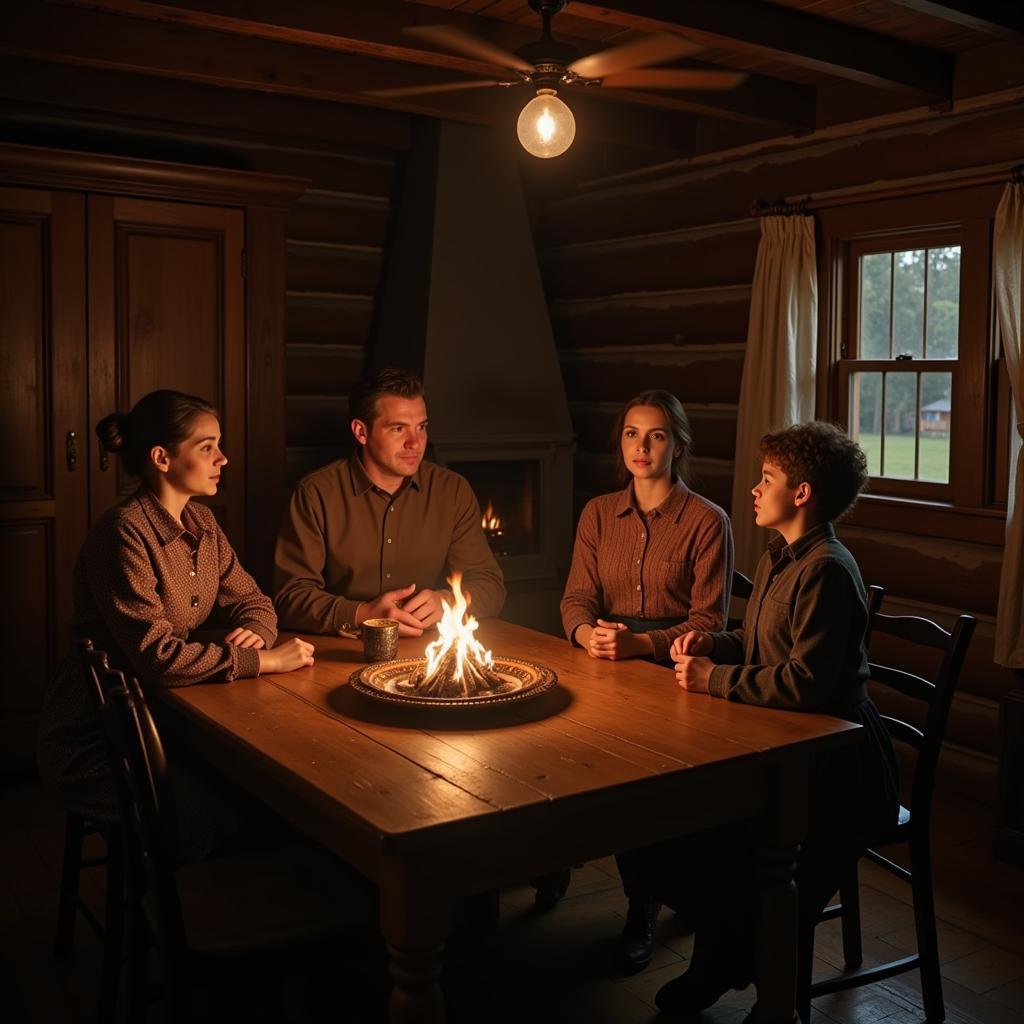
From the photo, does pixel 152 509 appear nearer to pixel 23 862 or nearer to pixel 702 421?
pixel 23 862

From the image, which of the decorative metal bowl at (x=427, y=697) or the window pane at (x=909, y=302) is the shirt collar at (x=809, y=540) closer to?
the decorative metal bowl at (x=427, y=697)

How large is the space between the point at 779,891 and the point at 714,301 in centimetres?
358

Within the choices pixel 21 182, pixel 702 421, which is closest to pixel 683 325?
pixel 702 421

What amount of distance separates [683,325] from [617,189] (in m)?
0.86

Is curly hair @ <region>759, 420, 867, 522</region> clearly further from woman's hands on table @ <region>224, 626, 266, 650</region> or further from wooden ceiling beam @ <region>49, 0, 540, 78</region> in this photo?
wooden ceiling beam @ <region>49, 0, 540, 78</region>

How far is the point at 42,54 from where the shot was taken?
3.96 meters

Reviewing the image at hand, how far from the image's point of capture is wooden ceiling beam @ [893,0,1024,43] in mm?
3387

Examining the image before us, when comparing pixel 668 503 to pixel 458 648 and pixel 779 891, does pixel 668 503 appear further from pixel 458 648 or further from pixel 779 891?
pixel 779 891

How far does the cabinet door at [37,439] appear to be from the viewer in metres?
4.24

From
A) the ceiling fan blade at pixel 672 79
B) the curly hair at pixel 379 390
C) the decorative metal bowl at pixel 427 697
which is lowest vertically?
the decorative metal bowl at pixel 427 697

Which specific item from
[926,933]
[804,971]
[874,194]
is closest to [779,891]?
[804,971]

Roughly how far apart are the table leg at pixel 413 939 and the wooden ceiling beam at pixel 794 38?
2.48m

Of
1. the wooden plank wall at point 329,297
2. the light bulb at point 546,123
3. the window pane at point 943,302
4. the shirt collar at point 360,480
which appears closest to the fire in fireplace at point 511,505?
the wooden plank wall at point 329,297

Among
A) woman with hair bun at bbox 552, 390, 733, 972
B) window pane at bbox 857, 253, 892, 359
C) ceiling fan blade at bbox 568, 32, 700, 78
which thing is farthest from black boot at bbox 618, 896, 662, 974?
window pane at bbox 857, 253, 892, 359
